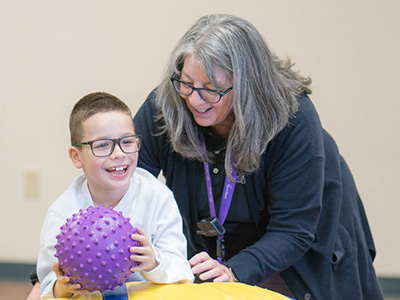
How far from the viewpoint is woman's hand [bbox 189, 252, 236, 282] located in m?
1.89

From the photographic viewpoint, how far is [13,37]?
3688 millimetres

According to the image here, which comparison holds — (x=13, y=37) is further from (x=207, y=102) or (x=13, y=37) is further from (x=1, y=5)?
(x=207, y=102)

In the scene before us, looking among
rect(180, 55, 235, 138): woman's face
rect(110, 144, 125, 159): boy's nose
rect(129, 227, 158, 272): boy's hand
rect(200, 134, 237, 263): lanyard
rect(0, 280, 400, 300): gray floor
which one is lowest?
rect(0, 280, 400, 300): gray floor

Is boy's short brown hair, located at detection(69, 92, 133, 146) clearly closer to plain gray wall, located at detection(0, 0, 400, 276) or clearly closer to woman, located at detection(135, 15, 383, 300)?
woman, located at detection(135, 15, 383, 300)

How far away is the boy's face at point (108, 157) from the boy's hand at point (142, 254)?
248 millimetres

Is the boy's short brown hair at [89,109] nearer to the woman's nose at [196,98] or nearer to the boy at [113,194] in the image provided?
the boy at [113,194]

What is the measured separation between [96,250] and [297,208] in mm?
916

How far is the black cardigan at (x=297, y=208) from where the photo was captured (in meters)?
2.17

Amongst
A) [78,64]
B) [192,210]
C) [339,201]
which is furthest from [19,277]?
[339,201]

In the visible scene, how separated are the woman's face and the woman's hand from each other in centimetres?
46

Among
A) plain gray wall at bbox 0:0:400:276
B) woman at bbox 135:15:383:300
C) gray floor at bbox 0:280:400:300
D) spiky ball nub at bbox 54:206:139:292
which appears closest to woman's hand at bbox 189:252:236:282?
woman at bbox 135:15:383:300

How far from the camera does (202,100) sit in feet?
6.61

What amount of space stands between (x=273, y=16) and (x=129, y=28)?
2.69 ft

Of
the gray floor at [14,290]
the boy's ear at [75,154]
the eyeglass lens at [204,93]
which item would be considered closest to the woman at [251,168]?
the eyeglass lens at [204,93]
